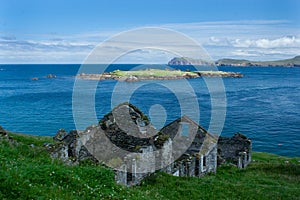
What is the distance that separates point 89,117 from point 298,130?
46.9 meters

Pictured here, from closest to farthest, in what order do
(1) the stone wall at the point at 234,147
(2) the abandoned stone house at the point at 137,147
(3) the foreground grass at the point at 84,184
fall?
(3) the foreground grass at the point at 84,184, (2) the abandoned stone house at the point at 137,147, (1) the stone wall at the point at 234,147

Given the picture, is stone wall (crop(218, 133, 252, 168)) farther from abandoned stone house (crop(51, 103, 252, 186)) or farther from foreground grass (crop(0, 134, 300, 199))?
foreground grass (crop(0, 134, 300, 199))

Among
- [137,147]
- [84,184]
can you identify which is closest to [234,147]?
[137,147]

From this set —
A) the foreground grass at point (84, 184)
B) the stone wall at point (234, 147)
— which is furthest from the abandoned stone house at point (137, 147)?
the stone wall at point (234, 147)

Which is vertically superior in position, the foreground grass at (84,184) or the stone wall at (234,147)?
the foreground grass at (84,184)

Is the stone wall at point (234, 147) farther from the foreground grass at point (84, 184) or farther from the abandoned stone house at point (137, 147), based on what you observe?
the foreground grass at point (84, 184)

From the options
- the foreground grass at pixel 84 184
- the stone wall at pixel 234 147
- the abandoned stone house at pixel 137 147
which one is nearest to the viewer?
the foreground grass at pixel 84 184

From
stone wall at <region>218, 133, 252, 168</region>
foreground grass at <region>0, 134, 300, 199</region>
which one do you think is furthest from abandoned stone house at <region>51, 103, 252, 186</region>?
stone wall at <region>218, 133, 252, 168</region>

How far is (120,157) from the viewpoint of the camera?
62.9 ft

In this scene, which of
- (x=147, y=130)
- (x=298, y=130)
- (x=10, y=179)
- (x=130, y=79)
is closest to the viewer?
A: (x=10, y=179)

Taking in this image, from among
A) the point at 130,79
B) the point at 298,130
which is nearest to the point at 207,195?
the point at 298,130

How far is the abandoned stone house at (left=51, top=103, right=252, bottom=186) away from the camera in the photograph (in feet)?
59.1

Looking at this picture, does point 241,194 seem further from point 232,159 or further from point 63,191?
point 232,159

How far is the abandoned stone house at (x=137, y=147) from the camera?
18016 mm
